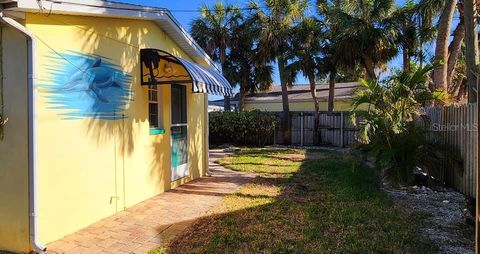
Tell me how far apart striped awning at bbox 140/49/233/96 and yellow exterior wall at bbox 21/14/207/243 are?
247 millimetres

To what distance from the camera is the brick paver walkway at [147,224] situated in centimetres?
537

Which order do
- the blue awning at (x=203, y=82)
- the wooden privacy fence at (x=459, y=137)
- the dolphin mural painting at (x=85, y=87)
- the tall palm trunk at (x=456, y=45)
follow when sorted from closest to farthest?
the dolphin mural painting at (x=85, y=87)
the wooden privacy fence at (x=459, y=137)
the blue awning at (x=203, y=82)
the tall palm trunk at (x=456, y=45)

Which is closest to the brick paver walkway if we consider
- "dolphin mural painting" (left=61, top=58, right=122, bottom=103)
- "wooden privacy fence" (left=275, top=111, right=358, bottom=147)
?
"dolphin mural painting" (left=61, top=58, right=122, bottom=103)

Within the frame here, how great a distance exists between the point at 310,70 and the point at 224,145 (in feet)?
23.6

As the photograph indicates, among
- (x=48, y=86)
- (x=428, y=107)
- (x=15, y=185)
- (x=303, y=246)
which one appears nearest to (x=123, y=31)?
(x=48, y=86)

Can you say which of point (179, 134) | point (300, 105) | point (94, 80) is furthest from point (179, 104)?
point (300, 105)

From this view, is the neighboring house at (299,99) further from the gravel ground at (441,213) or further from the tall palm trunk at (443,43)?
the gravel ground at (441,213)

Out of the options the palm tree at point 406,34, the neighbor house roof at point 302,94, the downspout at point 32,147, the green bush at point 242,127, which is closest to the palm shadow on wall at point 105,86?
the downspout at point 32,147

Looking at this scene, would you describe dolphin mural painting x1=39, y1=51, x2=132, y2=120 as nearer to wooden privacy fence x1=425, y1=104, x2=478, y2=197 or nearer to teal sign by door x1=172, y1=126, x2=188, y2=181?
teal sign by door x1=172, y1=126, x2=188, y2=181

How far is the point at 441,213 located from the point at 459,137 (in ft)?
8.36

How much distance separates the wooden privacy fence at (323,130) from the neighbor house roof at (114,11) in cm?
1359

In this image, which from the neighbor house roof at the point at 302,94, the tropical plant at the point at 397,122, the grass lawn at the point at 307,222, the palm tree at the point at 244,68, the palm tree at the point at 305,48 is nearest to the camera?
the grass lawn at the point at 307,222

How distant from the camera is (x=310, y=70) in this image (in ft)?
73.6

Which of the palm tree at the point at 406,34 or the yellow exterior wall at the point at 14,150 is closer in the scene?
the yellow exterior wall at the point at 14,150
